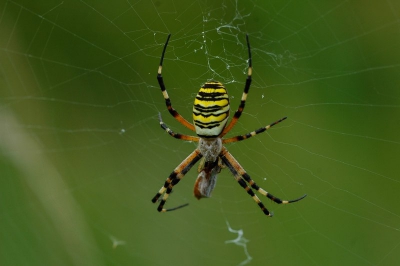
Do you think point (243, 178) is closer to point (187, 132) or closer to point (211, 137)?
point (211, 137)

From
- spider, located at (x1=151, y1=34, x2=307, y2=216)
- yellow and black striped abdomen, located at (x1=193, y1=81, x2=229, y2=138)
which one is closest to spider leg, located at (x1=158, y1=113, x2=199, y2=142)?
spider, located at (x1=151, y1=34, x2=307, y2=216)

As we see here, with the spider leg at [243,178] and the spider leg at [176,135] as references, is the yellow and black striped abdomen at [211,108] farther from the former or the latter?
the spider leg at [243,178]

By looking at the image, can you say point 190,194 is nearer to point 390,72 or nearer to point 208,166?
point 208,166

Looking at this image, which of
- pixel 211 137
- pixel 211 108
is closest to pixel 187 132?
pixel 211 137

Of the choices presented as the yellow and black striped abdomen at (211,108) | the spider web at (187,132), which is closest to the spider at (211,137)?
the yellow and black striped abdomen at (211,108)

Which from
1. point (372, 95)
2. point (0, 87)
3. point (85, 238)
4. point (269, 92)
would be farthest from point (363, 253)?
point (0, 87)

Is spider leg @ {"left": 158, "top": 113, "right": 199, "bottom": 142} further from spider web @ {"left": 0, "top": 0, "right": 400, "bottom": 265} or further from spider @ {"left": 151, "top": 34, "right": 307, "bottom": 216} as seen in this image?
spider web @ {"left": 0, "top": 0, "right": 400, "bottom": 265}
